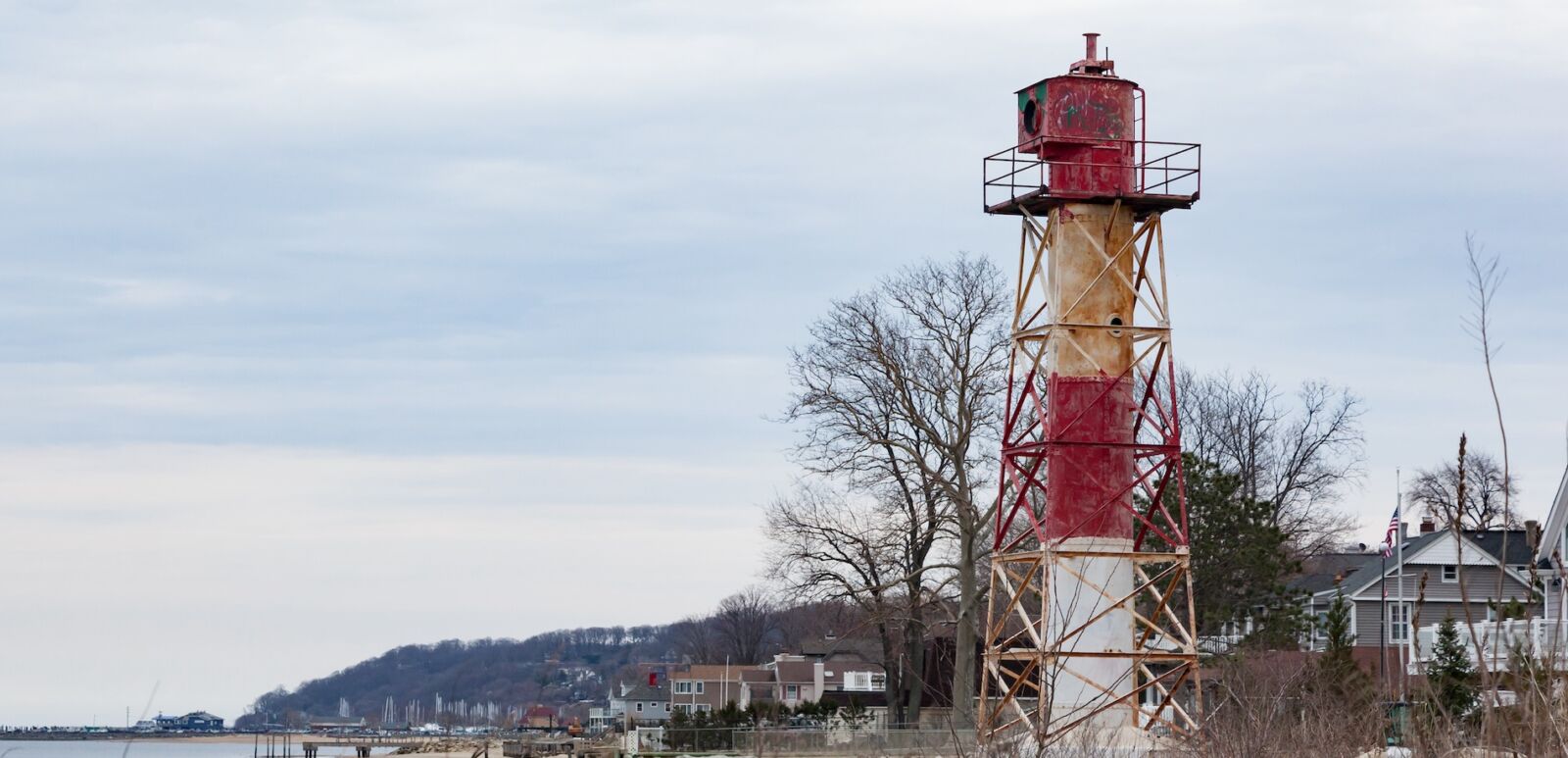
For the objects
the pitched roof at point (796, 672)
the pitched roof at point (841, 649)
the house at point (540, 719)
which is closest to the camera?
the house at point (540, 719)

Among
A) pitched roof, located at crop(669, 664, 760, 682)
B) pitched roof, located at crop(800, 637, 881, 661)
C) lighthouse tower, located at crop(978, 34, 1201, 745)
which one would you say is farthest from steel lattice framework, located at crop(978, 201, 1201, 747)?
pitched roof, located at crop(669, 664, 760, 682)

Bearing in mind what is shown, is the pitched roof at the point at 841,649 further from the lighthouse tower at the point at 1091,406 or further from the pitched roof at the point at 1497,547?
the lighthouse tower at the point at 1091,406

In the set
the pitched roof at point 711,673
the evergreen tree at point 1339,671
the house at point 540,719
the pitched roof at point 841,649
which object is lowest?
the house at point 540,719

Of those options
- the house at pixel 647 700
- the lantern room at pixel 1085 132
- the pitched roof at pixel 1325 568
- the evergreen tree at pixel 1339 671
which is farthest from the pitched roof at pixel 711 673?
the lantern room at pixel 1085 132

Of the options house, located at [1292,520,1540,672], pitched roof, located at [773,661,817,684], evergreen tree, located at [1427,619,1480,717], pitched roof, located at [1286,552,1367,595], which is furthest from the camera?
pitched roof, located at [773,661,817,684]

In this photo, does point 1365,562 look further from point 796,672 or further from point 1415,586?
point 796,672

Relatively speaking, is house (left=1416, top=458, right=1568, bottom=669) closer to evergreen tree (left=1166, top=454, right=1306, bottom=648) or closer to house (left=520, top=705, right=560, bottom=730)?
evergreen tree (left=1166, top=454, right=1306, bottom=648)

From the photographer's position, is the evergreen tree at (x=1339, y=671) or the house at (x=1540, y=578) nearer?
the evergreen tree at (x=1339, y=671)

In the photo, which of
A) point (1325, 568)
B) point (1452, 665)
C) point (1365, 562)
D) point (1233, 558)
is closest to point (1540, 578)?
point (1233, 558)

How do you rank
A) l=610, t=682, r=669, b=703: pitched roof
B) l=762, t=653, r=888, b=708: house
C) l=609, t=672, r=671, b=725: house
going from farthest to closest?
l=610, t=682, r=669, b=703: pitched roof
l=609, t=672, r=671, b=725: house
l=762, t=653, r=888, b=708: house

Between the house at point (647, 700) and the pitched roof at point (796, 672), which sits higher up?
the pitched roof at point (796, 672)

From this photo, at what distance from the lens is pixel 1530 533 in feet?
213

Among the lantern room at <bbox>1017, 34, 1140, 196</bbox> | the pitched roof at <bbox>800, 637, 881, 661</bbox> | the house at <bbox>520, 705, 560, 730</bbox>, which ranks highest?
the lantern room at <bbox>1017, 34, 1140, 196</bbox>

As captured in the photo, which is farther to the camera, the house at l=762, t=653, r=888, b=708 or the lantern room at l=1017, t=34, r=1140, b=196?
the house at l=762, t=653, r=888, b=708
